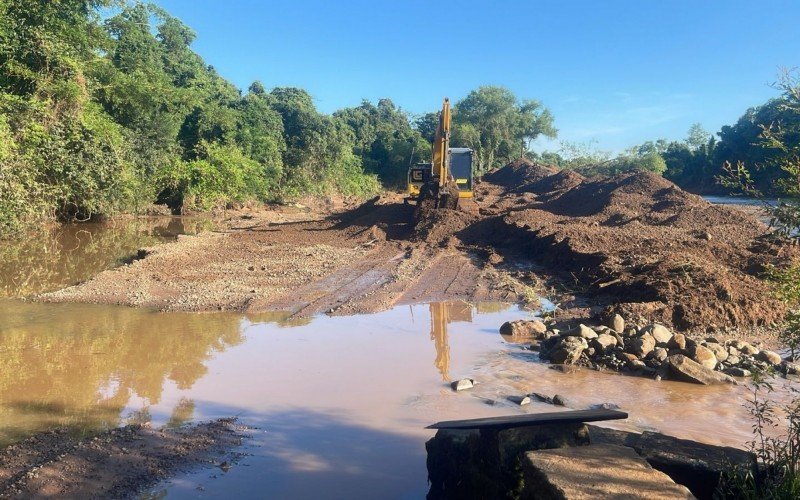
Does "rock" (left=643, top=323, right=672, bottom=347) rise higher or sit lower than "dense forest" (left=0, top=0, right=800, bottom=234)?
lower

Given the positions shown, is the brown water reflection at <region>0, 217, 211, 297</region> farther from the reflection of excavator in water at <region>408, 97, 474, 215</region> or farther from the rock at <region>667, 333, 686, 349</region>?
the rock at <region>667, 333, 686, 349</region>

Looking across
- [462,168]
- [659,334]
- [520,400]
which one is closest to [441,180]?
[462,168]

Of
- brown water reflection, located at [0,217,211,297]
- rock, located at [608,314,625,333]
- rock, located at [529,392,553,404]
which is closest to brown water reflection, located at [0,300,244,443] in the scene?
brown water reflection, located at [0,217,211,297]

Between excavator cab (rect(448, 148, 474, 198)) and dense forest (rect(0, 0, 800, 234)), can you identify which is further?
excavator cab (rect(448, 148, 474, 198))

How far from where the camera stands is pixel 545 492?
2.97 meters

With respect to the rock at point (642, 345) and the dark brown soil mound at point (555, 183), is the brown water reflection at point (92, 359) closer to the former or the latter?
the rock at point (642, 345)

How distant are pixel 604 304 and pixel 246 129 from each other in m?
27.7

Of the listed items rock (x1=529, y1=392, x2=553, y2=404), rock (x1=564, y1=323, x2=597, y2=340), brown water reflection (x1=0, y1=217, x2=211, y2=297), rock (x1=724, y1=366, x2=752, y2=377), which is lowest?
rock (x1=529, y1=392, x2=553, y2=404)

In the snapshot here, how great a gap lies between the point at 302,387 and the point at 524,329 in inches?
153

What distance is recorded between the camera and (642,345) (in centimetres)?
752

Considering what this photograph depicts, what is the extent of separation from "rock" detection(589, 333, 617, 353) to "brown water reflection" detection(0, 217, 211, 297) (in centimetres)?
1062

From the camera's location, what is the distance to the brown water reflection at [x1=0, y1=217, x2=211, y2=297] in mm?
12570

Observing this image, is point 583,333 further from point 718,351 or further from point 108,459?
point 108,459

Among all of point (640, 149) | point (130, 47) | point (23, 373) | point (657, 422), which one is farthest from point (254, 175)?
point (640, 149)
